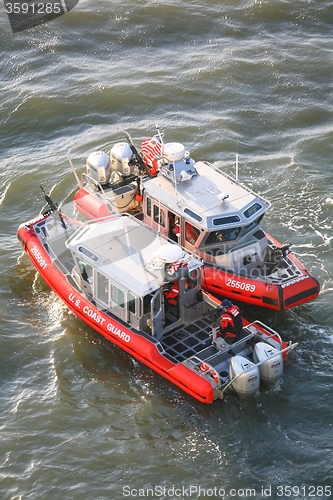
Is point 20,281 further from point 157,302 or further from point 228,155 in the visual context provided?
point 228,155

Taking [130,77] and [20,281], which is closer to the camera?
[20,281]

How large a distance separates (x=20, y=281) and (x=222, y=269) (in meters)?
4.43

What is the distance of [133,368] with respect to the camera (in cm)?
960

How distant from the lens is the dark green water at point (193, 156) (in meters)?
8.08

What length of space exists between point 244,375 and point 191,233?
133 inches

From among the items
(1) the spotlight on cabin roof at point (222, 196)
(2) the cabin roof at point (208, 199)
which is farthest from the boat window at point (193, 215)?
(1) the spotlight on cabin roof at point (222, 196)

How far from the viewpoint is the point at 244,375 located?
27.5 ft

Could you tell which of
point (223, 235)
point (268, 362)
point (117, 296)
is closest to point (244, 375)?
point (268, 362)

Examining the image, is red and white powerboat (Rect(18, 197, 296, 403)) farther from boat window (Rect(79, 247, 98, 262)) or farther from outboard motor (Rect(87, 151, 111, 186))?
Answer: outboard motor (Rect(87, 151, 111, 186))

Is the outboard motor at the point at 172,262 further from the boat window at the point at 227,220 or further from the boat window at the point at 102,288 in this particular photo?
the boat window at the point at 227,220

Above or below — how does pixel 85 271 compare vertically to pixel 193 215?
below

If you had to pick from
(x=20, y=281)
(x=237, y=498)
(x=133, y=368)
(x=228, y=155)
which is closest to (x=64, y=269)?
(x=20, y=281)

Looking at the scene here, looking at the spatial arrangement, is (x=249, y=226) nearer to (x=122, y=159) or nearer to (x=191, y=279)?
(x=191, y=279)

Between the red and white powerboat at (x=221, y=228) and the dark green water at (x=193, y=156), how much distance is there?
2.61ft
